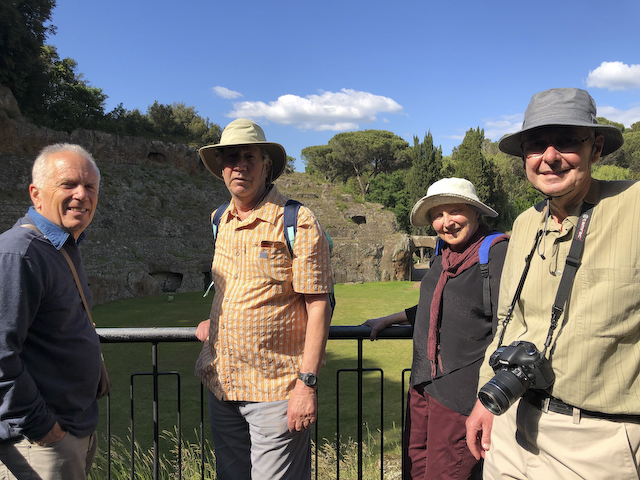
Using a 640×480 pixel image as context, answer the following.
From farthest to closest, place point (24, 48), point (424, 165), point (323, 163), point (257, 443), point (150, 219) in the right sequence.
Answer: point (323, 163)
point (424, 165)
point (150, 219)
point (24, 48)
point (257, 443)

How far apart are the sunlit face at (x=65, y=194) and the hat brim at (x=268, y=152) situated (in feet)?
1.73

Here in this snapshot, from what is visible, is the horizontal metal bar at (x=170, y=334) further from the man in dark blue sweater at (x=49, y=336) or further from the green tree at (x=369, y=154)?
the green tree at (x=369, y=154)

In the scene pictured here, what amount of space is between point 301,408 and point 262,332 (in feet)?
1.00

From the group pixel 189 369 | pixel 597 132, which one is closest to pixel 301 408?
pixel 597 132

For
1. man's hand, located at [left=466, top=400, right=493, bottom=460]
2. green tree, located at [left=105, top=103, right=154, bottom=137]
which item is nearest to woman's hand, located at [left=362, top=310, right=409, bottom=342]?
man's hand, located at [left=466, top=400, right=493, bottom=460]

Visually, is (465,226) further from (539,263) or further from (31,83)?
(31,83)

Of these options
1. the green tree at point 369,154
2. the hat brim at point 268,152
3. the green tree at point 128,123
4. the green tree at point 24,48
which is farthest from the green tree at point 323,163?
the hat brim at point 268,152

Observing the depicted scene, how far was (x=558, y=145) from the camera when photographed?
1379mm

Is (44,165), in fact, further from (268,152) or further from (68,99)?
(68,99)

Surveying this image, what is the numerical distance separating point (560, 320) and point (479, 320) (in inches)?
17.7

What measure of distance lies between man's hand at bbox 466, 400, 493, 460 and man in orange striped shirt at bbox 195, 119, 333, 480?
0.55m

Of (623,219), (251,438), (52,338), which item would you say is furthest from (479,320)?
(52,338)

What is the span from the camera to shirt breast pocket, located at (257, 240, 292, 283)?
5.71 feet

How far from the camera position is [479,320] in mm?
1758
